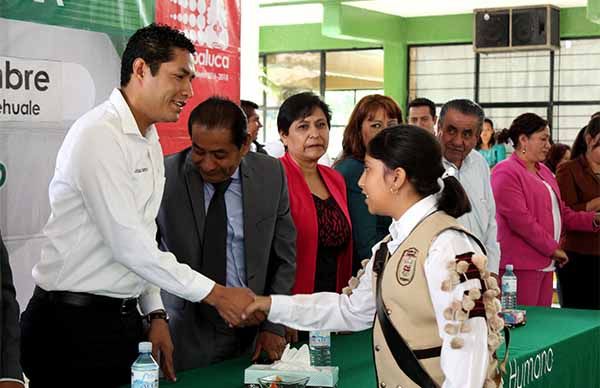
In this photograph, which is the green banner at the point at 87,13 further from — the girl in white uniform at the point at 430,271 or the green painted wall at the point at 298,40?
the green painted wall at the point at 298,40

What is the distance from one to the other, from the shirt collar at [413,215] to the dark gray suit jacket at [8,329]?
0.93 m

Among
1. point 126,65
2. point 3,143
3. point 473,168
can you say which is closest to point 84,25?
point 3,143

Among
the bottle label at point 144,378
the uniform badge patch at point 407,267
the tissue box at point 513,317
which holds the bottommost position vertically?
the tissue box at point 513,317

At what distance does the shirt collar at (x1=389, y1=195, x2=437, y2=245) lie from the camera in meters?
2.38

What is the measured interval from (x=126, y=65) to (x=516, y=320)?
210 cm

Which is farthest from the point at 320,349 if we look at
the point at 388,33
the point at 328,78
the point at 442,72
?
the point at 328,78

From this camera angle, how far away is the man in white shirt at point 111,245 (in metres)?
2.57

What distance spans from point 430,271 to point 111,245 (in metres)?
0.86

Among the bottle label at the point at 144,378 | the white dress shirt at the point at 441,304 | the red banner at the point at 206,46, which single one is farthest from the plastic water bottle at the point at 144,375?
the red banner at the point at 206,46

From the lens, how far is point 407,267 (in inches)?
91.1

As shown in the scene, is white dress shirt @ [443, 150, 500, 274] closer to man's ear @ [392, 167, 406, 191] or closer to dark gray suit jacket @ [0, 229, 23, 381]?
man's ear @ [392, 167, 406, 191]

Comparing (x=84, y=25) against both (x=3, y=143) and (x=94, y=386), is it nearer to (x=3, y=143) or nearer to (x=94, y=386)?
(x=3, y=143)

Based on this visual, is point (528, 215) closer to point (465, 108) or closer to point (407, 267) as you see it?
point (465, 108)

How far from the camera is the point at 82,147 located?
8.40 ft
